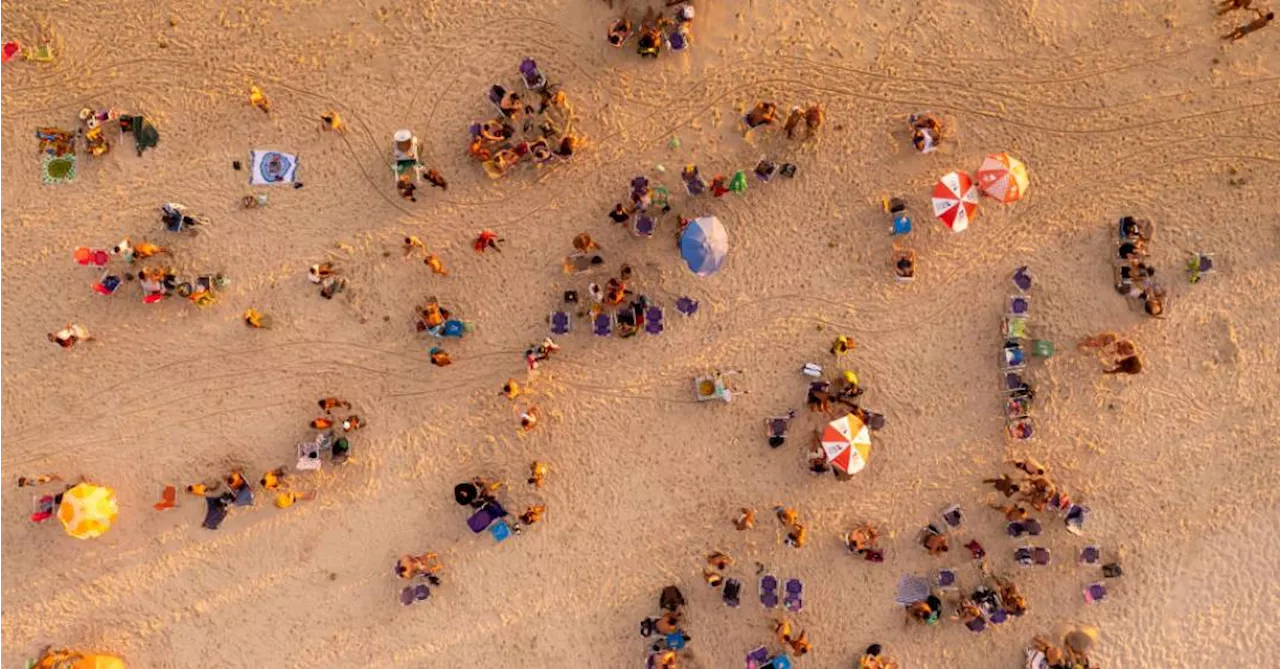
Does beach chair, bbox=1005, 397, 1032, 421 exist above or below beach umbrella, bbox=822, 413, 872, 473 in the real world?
above

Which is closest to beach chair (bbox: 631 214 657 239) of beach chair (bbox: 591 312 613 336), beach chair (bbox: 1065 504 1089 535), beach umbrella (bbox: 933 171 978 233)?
beach chair (bbox: 591 312 613 336)

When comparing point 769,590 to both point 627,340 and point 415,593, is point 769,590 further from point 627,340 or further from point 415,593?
point 415,593

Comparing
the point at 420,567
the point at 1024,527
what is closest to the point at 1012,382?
the point at 1024,527

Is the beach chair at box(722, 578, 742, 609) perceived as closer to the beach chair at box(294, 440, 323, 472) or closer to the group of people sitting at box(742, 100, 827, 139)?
the beach chair at box(294, 440, 323, 472)

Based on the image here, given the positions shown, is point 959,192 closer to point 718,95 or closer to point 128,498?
point 718,95

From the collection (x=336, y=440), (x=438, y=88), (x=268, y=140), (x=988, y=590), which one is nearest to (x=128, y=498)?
(x=336, y=440)
